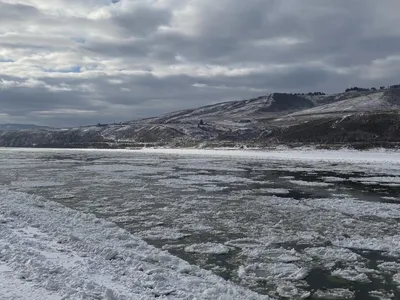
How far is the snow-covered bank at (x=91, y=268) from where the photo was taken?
7801 mm

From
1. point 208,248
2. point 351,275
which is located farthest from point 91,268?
point 351,275

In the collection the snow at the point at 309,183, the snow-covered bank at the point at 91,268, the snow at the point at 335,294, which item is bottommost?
the snow at the point at 309,183

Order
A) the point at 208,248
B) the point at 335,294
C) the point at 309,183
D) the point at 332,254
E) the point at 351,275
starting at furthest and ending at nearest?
the point at 309,183
the point at 208,248
the point at 332,254
the point at 351,275
the point at 335,294

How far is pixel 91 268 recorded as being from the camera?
9414 mm

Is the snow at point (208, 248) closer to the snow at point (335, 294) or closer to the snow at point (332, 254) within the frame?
the snow at point (332, 254)

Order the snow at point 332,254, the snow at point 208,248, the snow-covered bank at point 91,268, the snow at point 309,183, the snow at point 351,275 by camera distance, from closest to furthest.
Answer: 1. the snow-covered bank at point 91,268
2. the snow at point 351,275
3. the snow at point 332,254
4. the snow at point 208,248
5. the snow at point 309,183

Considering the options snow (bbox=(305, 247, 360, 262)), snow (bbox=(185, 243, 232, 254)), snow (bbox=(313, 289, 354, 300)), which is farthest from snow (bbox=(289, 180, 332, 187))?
snow (bbox=(313, 289, 354, 300))

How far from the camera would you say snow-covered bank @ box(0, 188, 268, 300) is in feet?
25.6

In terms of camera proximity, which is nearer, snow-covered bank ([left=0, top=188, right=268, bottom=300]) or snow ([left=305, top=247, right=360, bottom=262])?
snow-covered bank ([left=0, top=188, right=268, bottom=300])

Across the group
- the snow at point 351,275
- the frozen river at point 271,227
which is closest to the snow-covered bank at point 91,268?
the frozen river at point 271,227

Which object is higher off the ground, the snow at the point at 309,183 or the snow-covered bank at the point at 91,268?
the snow-covered bank at the point at 91,268

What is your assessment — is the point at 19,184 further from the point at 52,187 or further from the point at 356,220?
the point at 356,220

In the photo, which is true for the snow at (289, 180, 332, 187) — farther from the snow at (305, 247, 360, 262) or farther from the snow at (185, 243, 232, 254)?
the snow at (185, 243, 232, 254)

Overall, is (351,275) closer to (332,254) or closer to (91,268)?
(332,254)
